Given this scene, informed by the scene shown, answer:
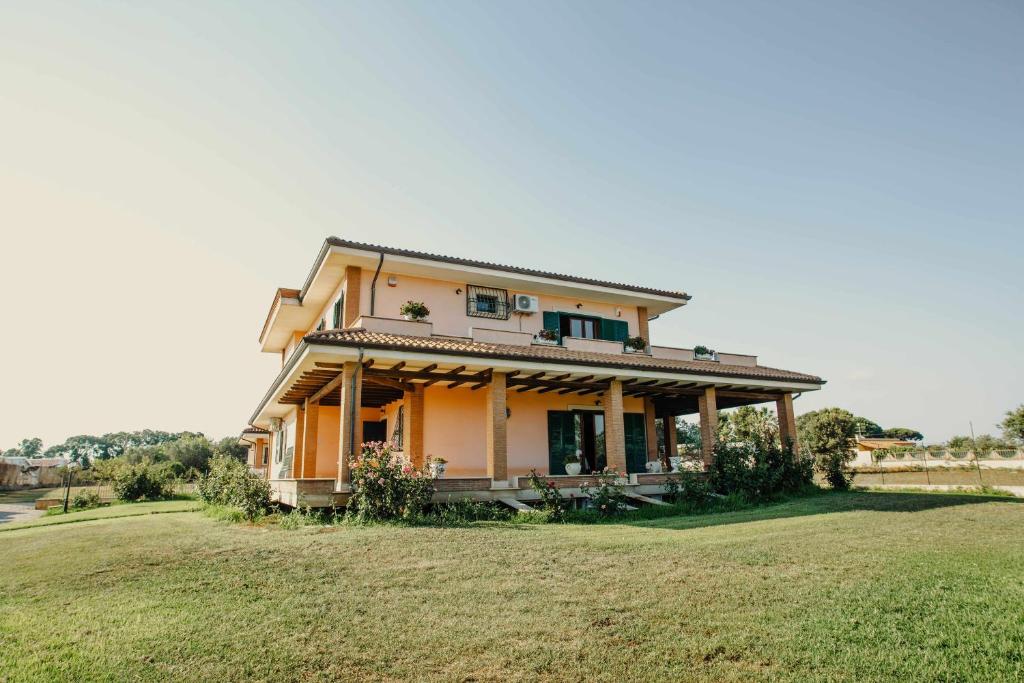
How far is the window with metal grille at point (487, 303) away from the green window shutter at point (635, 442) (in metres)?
5.55

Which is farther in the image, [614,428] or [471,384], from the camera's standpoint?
[471,384]

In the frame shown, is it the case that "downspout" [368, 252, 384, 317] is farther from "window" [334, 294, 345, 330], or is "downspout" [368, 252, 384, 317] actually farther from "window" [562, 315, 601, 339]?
"window" [562, 315, 601, 339]

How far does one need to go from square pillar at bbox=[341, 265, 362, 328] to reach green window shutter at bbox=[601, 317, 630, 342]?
864 cm

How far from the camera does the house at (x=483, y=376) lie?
13.5m

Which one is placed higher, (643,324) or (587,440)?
(643,324)

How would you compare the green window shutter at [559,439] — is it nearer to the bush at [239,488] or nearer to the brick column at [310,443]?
the brick column at [310,443]

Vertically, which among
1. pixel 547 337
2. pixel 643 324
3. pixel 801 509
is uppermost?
pixel 643 324

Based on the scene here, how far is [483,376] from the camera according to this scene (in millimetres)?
15102

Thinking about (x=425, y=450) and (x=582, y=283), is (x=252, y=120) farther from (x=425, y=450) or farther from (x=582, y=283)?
(x=582, y=283)

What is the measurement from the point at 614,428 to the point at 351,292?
26.8ft

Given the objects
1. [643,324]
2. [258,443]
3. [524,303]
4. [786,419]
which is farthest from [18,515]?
[786,419]

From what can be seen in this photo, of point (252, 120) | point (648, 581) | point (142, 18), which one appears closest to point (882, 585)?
point (648, 581)

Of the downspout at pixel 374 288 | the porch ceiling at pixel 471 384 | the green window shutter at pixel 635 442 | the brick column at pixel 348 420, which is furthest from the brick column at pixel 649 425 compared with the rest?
the brick column at pixel 348 420

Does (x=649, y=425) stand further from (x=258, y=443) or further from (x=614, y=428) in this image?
(x=258, y=443)
